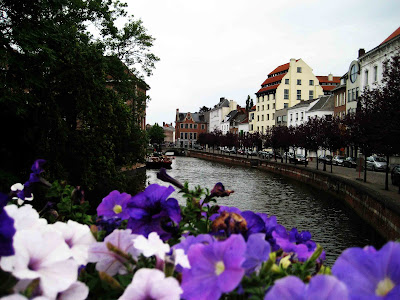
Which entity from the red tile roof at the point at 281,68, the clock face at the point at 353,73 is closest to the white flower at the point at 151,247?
the clock face at the point at 353,73

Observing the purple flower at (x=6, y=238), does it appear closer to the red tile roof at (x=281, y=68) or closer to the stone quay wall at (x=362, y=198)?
the stone quay wall at (x=362, y=198)

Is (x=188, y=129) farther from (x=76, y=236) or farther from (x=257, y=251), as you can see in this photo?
(x=257, y=251)

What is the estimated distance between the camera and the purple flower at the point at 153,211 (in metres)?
1.47

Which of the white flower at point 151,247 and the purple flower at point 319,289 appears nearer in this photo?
the purple flower at point 319,289

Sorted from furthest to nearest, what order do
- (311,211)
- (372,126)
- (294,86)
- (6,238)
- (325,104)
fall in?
(294,86) < (325,104) < (311,211) < (372,126) < (6,238)

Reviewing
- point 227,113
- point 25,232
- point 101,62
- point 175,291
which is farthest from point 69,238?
point 227,113

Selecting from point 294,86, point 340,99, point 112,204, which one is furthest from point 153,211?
point 294,86

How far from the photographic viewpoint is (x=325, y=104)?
2329 inches

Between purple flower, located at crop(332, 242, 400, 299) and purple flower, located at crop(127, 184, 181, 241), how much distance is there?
72 centimetres

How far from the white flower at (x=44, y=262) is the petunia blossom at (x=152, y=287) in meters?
0.14

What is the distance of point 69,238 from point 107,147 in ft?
57.5

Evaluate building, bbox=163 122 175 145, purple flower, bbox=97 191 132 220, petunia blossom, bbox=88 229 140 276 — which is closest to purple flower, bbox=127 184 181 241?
purple flower, bbox=97 191 132 220

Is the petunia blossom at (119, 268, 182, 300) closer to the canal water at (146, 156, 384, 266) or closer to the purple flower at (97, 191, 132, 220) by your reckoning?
the purple flower at (97, 191, 132, 220)

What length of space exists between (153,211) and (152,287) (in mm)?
605
